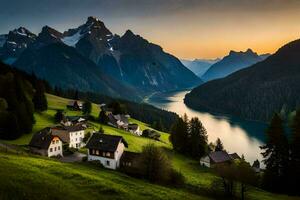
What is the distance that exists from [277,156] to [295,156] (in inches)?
124

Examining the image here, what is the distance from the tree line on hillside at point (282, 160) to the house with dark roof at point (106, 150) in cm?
2952

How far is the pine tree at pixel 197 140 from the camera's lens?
348ft

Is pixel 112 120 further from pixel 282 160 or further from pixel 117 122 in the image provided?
pixel 282 160

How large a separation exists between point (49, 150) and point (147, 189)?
→ 3748 cm

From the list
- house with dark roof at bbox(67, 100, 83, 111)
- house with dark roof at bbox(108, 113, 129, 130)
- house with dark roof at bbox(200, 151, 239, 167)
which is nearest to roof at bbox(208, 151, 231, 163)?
house with dark roof at bbox(200, 151, 239, 167)

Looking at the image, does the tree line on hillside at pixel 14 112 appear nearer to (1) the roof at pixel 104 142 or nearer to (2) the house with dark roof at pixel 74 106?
(1) the roof at pixel 104 142

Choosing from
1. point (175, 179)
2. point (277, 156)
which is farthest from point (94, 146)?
point (277, 156)

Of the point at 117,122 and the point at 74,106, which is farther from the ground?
the point at 74,106

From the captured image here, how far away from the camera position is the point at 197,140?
10631 centimetres

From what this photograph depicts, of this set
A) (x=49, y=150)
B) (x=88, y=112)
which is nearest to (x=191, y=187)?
(x=49, y=150)

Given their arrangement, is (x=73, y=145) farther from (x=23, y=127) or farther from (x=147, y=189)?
(x=147, y=189)

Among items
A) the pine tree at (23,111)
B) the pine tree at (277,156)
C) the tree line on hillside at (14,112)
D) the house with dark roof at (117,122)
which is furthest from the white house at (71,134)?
the pine tree at (277,156)

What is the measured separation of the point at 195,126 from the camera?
351ft

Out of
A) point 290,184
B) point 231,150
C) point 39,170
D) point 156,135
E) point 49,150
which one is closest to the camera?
point 39,170
